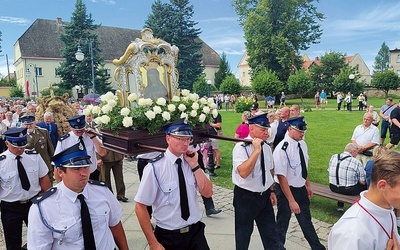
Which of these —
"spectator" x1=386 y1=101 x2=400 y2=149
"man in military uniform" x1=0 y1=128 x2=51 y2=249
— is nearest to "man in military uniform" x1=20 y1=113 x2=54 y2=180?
"man in military uniform" x1=0 y1=128 x2=51 y2=249

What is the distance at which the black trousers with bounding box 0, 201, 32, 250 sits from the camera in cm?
446

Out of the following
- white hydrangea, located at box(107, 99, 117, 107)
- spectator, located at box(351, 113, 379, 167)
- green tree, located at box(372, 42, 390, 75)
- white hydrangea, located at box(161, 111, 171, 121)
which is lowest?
spectator, located at box(351, 113, 379, 167)

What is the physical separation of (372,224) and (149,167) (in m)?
2.13

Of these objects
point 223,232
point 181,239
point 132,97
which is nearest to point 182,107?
point 132,97

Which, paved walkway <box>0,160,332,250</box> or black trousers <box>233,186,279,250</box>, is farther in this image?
paved walkway <box>0,160,332,250</box>

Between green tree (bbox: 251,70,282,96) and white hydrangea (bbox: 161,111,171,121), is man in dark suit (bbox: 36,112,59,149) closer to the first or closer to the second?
white hydrangea (bbox: 161,111,171,121)

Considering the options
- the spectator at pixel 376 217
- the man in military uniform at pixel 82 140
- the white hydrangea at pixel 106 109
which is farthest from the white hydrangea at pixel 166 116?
the spectator at pixel 376 217

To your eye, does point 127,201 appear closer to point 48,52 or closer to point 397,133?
point 397,133

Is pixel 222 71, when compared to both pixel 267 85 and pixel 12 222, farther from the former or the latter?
pixel 12 222

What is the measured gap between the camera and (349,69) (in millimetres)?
45406

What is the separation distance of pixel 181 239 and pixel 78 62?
1616 inches

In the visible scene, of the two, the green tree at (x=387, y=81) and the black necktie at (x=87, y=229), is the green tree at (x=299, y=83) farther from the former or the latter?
the black necktie at (x=87, y=229)

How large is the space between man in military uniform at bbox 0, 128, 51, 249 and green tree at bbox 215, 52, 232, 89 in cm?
5904

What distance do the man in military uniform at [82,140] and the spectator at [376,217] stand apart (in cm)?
466
